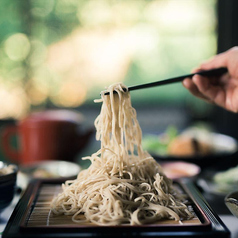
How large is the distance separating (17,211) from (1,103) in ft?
10.6

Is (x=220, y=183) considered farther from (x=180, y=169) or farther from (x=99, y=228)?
(x=99, y=228)

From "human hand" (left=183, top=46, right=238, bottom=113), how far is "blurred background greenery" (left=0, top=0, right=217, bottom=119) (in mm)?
2375

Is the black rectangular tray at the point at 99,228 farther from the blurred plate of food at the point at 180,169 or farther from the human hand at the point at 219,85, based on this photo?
the human hand at the point at 219,85

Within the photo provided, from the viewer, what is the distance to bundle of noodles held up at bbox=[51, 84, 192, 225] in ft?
3.29

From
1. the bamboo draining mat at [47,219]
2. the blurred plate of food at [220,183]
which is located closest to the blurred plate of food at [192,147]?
the blurred plate of food at [220,183]

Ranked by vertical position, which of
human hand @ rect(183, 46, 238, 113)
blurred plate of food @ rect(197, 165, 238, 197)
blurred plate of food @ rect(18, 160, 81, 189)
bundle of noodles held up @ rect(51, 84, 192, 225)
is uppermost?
human hand @ rect(183, 46, 238, 113)

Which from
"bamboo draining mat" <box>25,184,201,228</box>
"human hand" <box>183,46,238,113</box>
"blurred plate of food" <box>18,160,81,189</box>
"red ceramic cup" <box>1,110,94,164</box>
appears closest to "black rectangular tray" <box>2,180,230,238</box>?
"bamboo draining mat" <box>25,184,201,228</box>

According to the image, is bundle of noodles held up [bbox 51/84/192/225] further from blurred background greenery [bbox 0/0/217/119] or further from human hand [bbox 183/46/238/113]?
blurred background greenery [bbox 0/0/217/119]

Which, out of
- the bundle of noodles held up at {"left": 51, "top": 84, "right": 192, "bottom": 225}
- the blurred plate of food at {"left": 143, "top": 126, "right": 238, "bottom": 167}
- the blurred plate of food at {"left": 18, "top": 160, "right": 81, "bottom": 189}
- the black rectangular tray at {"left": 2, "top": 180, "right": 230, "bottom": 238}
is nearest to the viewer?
the black rectangular tray at {"left": 2, "top": 180, "right": 230, "bottom": 238}

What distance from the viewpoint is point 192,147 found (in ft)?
7.15

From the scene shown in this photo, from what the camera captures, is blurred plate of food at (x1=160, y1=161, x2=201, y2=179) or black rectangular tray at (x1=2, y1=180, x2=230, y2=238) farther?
blurred plate of food at (x1=160, y1=161, x2=201, y2=179)

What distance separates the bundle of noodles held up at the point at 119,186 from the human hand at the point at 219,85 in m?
0.56

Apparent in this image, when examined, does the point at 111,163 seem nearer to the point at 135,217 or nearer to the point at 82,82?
the point at 135,217

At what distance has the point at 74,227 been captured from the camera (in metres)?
0.90
